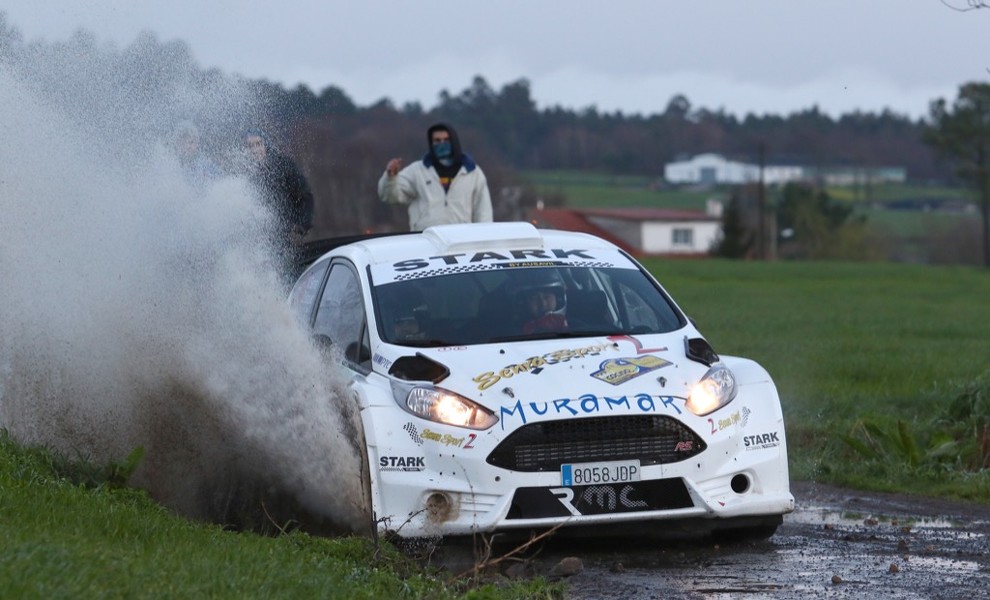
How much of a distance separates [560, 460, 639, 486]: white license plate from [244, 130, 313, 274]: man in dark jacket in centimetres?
384

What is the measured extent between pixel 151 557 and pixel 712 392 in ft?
10.4

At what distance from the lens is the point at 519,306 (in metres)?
8.98

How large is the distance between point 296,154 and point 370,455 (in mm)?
5254

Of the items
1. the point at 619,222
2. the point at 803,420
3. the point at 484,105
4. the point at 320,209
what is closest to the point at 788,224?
the point at 619,222

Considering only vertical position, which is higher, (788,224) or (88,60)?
(88,60)

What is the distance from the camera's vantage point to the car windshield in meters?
8.73

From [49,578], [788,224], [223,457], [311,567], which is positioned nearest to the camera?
[49,578]

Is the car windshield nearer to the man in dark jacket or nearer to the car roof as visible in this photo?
the car roof

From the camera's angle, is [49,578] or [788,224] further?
[788,224]

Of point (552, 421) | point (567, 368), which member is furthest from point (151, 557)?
point (567, 368)

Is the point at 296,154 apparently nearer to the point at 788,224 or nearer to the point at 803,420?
the point at 803,420

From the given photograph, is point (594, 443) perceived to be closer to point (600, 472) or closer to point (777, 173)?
point (600, 472)

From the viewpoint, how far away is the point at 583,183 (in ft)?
427

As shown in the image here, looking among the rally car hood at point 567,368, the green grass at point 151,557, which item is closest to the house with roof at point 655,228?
the rally car hood at point 567,368
